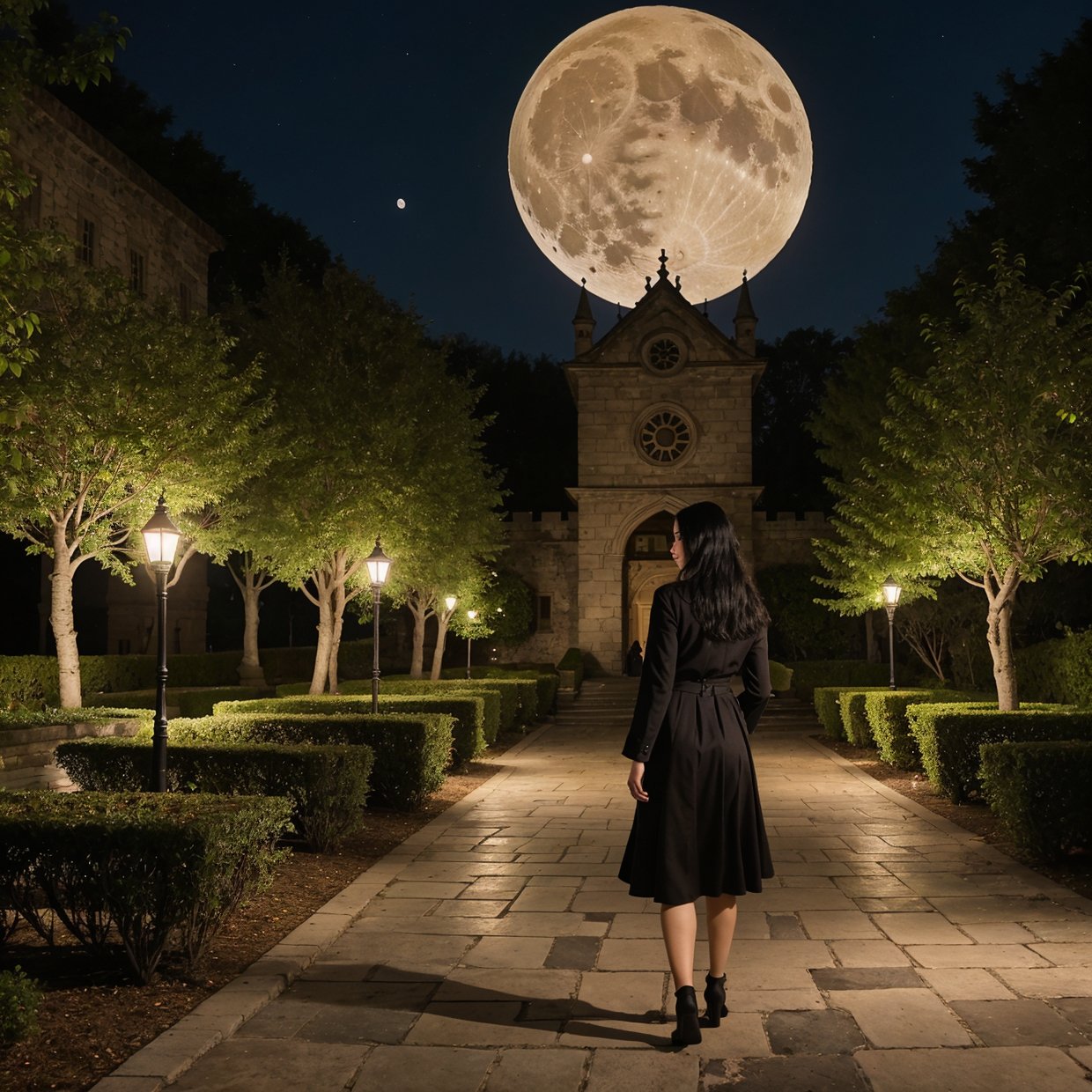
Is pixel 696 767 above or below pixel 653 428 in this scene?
below

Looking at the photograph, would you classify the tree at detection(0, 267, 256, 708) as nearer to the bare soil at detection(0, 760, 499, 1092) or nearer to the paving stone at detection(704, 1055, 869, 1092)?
the bare soil at detection(0, 760, 499, 1092)

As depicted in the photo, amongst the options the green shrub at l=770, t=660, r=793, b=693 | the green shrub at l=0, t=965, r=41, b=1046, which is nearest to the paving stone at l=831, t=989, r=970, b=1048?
the green shrub at l=0, t=965, r=41, b=1046

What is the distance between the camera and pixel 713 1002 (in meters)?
4.77

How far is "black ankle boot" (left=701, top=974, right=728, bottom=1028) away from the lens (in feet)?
15.6

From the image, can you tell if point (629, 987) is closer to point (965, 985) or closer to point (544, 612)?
point (965, 985)

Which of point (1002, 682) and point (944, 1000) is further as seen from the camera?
point (1002, 682)

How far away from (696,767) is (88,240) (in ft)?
82.1

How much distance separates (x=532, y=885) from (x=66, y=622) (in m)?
9.15

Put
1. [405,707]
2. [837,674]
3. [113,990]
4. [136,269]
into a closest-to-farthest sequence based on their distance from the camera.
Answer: [113,990] < [405,707] < [136,269] < [837,674]

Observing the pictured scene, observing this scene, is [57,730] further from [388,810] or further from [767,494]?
[767,494]

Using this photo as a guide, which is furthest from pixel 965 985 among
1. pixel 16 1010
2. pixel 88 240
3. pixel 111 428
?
pixel 88 240

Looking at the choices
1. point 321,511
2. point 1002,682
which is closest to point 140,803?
point 1002,682

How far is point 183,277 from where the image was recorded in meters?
30.2

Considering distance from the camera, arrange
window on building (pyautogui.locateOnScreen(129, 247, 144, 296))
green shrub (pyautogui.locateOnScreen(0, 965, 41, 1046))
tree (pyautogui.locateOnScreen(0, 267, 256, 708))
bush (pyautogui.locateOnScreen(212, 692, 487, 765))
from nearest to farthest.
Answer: green shrub (pyautogui.locateOnScreen(0, 965, 41, 1046)) → tree (pyautogui.locateOnScreen(0, 267, 256, 708)) → bush (pyautogui.locateOnScreen(212, 692, 487, 765)) → window on building (pyautogui.locateOnScreen(129, 247, 144, 296))
